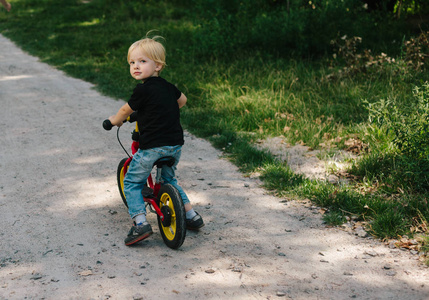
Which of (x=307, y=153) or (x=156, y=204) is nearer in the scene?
(x=156, y=204)

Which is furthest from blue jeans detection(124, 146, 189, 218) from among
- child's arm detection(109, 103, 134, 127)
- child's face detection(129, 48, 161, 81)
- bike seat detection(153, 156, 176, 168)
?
child's face detection(129, 48, 161, 81)

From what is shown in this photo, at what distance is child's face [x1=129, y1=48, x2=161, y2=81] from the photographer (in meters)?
3.54

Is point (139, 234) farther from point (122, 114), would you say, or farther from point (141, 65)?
point (141, 65)

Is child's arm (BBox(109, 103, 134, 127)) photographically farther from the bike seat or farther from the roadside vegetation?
the roadside vegetation

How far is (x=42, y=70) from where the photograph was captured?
9773 millimetres

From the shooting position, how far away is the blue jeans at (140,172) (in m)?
3.59

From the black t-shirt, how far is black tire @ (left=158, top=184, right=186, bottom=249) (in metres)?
0.37

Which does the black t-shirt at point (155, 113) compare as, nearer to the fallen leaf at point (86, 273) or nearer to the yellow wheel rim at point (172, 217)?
the yellow wheel rim at point (172, 217)

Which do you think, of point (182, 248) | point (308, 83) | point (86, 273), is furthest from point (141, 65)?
point (308, 83)

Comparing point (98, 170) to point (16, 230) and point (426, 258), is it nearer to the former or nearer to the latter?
point (16, 230)

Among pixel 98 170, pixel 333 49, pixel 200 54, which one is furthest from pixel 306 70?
pixel 98 170

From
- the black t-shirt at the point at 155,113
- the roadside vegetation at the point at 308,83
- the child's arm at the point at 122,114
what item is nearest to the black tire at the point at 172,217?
the black t-shirt at the point at 155,113

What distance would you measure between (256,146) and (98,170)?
6.57ft

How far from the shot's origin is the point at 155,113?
354cm
